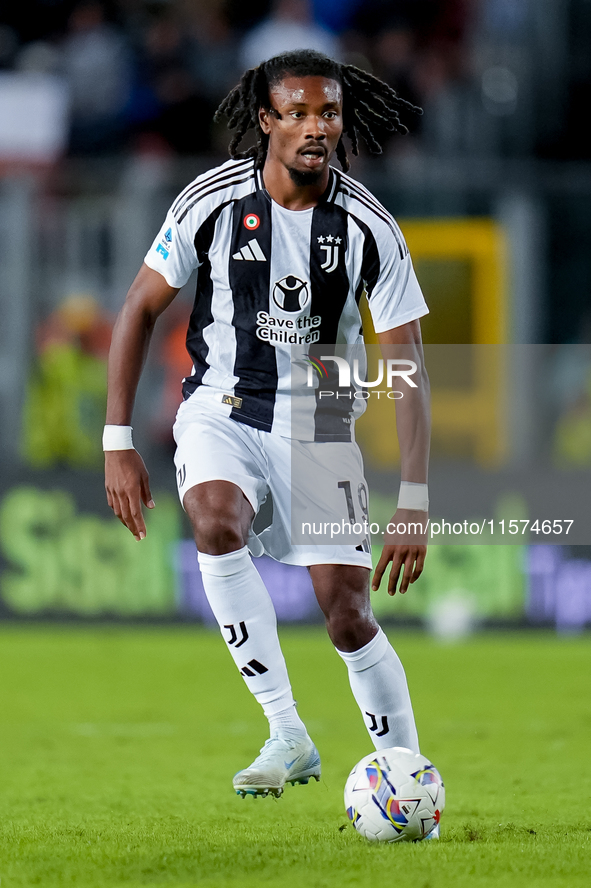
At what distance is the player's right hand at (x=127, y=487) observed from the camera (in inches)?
157

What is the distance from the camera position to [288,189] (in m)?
4.09

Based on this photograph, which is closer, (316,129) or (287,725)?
(316,129)

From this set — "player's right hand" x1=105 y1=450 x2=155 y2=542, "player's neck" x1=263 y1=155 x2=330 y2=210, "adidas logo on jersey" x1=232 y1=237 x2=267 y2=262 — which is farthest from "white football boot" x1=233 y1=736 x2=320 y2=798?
"player's neck" x1=263 y1=155 x2=330 y2=210

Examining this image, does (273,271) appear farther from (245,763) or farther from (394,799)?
(245,763)

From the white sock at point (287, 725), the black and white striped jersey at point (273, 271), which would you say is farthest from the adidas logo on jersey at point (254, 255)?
the white sock at point (287, 725)

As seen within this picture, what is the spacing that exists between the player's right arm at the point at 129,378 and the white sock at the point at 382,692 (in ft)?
2.56

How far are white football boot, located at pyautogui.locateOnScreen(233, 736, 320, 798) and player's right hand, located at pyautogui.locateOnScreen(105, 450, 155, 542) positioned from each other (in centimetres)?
75

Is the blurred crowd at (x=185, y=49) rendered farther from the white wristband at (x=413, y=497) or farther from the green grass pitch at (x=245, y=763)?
the white wristband at (x=413, y=497)

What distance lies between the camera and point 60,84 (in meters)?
11.5

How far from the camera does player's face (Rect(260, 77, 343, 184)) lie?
12.9ft

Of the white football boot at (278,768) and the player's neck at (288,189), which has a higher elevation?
the player's neck at (288,189)

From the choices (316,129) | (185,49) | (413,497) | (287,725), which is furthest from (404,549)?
(185,49)

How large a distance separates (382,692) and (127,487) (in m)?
1.01

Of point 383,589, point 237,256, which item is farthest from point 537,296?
point 237,256
